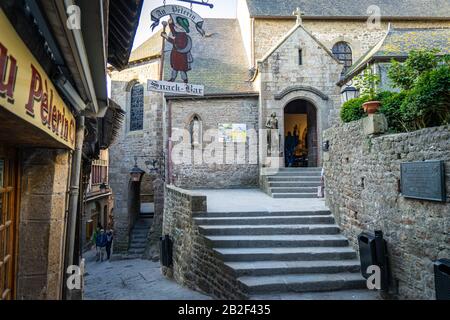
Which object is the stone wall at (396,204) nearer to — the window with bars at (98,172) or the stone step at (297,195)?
the stone step at (297,195)

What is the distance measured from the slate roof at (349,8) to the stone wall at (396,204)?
11228 millimetres

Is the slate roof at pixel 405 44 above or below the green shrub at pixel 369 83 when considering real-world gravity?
above

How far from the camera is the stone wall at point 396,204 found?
4012 millimetres

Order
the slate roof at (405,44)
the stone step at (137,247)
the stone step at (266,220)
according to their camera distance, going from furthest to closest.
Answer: the stone step at (137,247) < the slate roof at (405,44) < the stone step at (266,220)

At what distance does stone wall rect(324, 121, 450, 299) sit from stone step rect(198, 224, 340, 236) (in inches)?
→ 15.9

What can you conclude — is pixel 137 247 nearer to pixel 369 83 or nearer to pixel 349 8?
pixel 369 83

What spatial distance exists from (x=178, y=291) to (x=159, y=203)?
8.87 meters

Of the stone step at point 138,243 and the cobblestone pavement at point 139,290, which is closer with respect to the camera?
the cobblestone pavement at point 139,290

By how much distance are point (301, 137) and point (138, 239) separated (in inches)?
401

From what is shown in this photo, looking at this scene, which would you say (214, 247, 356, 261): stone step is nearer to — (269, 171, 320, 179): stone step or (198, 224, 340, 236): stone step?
(198, 224, 340, 236): stone step

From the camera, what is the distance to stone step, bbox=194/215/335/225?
22.7 feet

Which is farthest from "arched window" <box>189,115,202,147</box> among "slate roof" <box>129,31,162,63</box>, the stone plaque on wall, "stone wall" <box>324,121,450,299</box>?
the stone plaque on wall

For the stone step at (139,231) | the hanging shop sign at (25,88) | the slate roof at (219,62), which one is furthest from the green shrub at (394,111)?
the stone step at (139,231)

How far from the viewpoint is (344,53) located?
51.5 feet
